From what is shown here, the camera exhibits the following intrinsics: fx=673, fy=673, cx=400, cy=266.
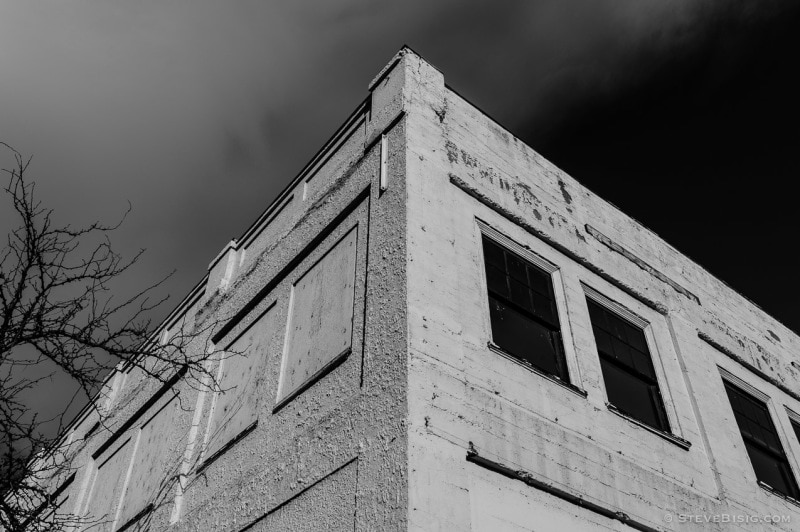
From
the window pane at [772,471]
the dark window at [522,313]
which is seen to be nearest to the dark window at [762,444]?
the window pane at [772,471]

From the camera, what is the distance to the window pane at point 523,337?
7.07 m

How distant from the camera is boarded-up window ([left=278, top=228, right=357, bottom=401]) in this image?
7.14 m

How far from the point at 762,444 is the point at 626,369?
2.87 metres

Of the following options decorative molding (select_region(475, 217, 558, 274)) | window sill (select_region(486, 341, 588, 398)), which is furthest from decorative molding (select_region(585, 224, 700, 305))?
window sill (select_region(486, 341, 588, 398))

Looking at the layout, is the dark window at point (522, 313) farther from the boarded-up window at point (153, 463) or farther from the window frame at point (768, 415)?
the boarded-up window at point (153, 463)

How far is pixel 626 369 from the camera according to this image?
26.7 ft

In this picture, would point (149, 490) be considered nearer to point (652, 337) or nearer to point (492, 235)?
point (492, 235)

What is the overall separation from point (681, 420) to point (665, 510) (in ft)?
5.03

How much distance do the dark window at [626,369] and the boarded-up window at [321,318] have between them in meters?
3.10

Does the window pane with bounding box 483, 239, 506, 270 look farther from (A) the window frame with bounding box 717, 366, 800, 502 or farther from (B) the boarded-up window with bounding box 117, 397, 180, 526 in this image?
(B) the boarded-up window with bounding box 117, 397, 180, 526

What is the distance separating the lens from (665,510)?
685cm

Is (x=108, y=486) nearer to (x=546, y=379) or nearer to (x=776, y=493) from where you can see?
(x=546, y=379)

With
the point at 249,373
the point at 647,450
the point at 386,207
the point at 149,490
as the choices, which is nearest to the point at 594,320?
the point at 647,450

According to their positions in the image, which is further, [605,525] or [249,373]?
[249,373]
